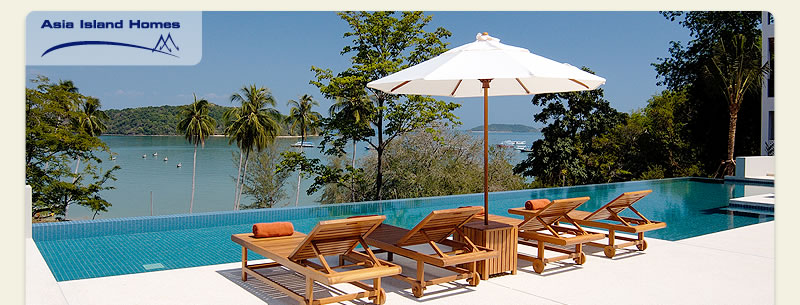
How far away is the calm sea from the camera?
33.4 m

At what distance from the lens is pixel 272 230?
545cm

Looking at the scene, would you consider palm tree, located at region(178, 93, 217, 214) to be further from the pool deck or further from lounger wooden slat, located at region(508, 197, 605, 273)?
lounger wooden slat, located at region(508, 197, 605, 273)

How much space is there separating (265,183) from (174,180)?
331 inches

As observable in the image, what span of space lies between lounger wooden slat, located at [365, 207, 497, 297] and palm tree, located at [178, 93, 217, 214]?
30472mm

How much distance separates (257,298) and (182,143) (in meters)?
32.0

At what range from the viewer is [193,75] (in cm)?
3728

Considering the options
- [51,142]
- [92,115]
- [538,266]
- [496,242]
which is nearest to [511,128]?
[51,142]

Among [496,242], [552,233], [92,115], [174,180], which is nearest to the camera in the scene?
[496,242]

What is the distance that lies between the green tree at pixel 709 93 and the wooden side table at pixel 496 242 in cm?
1796

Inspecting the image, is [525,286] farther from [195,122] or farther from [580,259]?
[195,122]

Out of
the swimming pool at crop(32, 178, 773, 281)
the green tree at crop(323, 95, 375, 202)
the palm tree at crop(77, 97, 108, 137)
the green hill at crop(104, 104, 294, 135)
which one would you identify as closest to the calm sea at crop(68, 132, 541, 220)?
the green hill at crop(104, 104, 294, 135)

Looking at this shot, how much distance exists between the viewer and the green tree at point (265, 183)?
113 ft

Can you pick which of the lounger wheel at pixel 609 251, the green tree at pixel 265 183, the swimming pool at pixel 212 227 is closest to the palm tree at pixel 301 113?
the green tree at pixel 265 183

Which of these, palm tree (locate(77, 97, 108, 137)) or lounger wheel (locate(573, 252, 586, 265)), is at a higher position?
palm tree (locate(77, 97, 108, 137))
